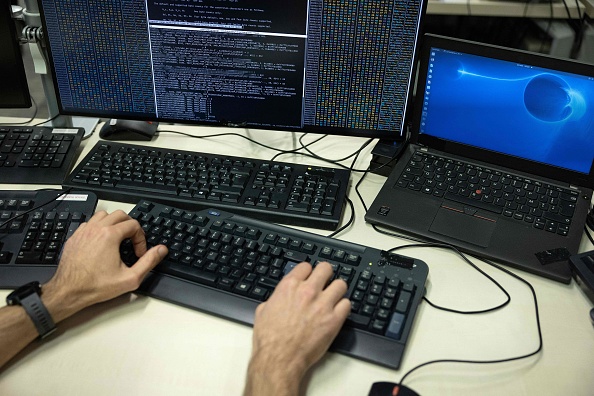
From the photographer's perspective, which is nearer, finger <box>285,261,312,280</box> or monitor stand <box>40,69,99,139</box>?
finger <box>285,261,312,280</box>

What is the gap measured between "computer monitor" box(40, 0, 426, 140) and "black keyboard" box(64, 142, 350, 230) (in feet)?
0.32

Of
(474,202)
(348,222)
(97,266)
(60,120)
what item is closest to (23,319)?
(97,266)

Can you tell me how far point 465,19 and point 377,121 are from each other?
188cm

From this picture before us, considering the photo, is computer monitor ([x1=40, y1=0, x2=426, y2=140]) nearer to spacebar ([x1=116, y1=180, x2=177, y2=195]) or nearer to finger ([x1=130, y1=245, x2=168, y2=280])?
spacebar ([x1=116, y1=180, x2=177, y2=195])

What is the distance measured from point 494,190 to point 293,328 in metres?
0.51

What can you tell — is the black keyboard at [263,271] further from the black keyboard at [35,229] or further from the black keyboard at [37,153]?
the black keyboard at [37,153]

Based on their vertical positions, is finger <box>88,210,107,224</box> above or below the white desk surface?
above

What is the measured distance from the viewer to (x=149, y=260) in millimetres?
911

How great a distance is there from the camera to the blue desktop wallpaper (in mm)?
1003

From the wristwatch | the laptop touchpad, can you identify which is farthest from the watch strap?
the laptop touchpad

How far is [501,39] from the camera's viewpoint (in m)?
2.75

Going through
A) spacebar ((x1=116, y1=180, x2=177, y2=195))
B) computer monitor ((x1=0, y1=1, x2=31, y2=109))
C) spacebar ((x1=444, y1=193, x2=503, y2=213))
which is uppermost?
computer monitor ((x1=0, y1=1, x2=31, y2=109))

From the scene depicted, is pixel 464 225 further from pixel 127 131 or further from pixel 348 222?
pixel 127 131

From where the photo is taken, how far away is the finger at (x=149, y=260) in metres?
0.90
